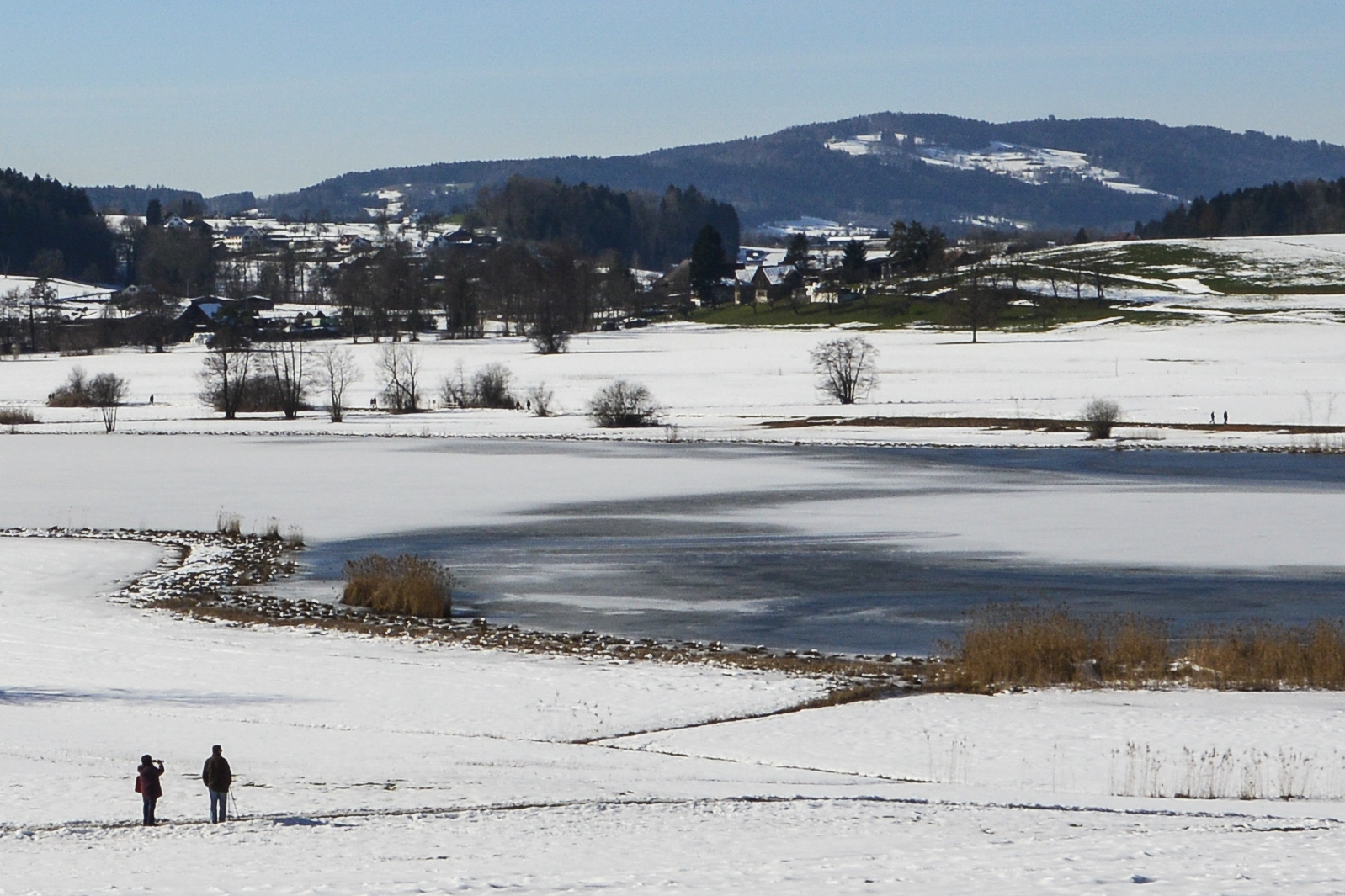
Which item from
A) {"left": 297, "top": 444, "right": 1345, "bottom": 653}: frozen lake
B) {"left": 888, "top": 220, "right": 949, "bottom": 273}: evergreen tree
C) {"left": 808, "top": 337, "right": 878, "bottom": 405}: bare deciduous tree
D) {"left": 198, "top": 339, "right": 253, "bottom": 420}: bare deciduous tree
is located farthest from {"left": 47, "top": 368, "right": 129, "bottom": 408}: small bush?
{"left": 888, "top": 220, "right": 949, "bottom": 273}: evergreen tree

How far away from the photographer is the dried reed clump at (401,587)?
25750 millimetres

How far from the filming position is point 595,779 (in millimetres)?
14781

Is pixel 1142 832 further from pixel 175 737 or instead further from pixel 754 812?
pixel 175 737

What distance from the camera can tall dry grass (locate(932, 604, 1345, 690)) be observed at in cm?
1992

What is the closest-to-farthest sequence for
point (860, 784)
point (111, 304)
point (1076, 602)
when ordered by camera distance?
point (860, 784) < point (1076, 602) < point (111, 304)

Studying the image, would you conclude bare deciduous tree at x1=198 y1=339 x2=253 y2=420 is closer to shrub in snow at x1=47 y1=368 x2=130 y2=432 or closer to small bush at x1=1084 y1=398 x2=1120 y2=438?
shrub in snow at x1=47 y1=368 x2=130 y2=432

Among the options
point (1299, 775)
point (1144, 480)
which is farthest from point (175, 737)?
point (1144, 480)

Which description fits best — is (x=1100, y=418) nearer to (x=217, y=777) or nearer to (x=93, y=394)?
(x=217, y=777)

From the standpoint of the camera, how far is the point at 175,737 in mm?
16484

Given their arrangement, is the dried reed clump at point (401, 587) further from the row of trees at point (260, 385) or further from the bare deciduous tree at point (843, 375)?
the bare deciduous tree at point (843, 375)

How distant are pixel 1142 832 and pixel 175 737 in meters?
10.1

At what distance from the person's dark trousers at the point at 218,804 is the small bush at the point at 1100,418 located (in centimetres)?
4753

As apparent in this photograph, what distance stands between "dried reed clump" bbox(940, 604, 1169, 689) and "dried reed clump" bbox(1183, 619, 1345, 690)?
1.77ft

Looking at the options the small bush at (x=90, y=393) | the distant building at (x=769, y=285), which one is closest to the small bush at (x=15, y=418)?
the small bush at (x=90, y=393)
